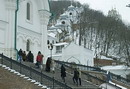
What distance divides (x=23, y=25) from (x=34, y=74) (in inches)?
374

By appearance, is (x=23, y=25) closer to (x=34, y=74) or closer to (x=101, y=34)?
(x=34, y=74)

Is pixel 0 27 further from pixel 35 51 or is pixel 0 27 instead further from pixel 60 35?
pixel 60 35

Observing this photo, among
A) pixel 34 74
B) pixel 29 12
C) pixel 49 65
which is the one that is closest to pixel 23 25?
pixel 29 12

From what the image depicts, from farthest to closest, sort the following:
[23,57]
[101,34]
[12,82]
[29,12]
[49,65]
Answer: [101,34] → [29,12] → [23,57] → [49,65] → [12,82]

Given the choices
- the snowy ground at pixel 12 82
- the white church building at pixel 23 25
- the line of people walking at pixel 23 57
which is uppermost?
the white church building at pixel 23 25

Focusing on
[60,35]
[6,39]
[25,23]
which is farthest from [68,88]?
[60,35]

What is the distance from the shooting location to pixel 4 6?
2891cm

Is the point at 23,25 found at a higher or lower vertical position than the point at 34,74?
higher

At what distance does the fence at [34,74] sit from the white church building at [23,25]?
5426mm

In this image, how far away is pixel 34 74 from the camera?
2270 cm

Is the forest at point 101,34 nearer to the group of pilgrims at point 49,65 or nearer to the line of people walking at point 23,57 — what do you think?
the line of people walking at point 23,57

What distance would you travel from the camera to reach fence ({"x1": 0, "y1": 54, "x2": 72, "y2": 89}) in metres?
21.8

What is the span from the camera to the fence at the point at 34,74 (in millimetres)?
21766

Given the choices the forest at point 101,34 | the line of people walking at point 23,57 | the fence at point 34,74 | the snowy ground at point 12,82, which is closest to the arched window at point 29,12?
the line of people walking at point 23,57
